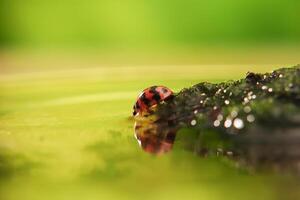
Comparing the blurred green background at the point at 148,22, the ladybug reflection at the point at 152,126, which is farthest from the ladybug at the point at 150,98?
the blurred green background at the point at 148,22

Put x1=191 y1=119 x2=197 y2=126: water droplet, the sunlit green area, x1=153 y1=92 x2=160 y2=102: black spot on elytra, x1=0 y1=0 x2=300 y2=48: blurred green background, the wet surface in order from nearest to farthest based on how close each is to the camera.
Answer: the sunlit green area → the wet surface → x1=191 y1=119 x2=197 y2=126: water droplet → x1=153 y1=92 x2=160 y2=102: black spot on elytra → x1=0 y1=0 x2=300 y2=48: blurred green background

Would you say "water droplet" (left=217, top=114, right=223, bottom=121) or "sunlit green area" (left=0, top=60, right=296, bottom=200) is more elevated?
"water droplet" (left=217, top=114, right=223, bottom=121)

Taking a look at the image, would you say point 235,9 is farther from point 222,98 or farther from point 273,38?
point 222,98

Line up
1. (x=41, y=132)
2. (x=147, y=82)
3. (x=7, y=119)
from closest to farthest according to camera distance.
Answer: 1. (x=41, y=132)
2. (x=7, y=119)
3. (x=147, y=82)

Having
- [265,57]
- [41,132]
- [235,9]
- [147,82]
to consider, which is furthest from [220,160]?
[235,9]

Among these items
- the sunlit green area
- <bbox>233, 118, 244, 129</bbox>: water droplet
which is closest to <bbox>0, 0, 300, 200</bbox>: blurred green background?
the sunlit green area

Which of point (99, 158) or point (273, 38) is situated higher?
point (273, 38)

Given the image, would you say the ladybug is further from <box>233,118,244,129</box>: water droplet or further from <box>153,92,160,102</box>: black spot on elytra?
<box>233,118,244,129</box>: water droplet
